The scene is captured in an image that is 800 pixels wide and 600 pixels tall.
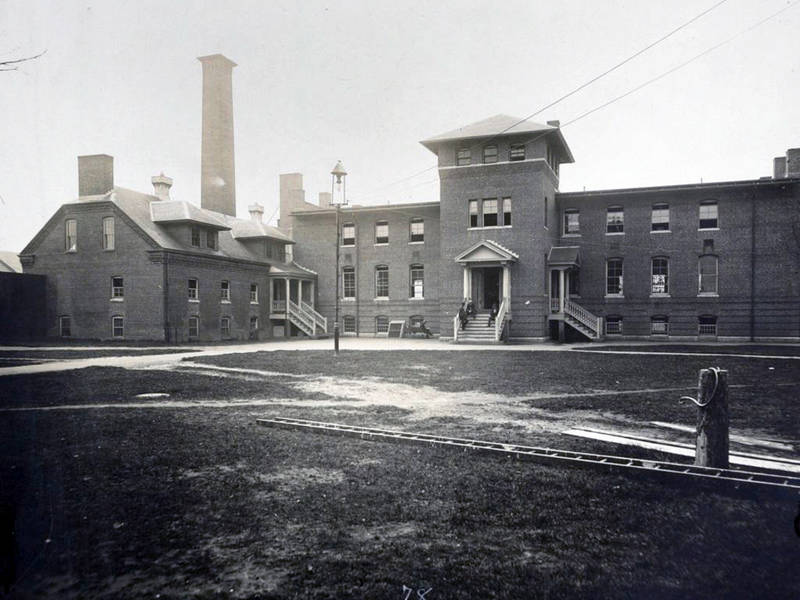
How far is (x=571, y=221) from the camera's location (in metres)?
34.7

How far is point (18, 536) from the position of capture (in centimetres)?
437

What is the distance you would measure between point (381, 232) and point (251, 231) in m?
9.24

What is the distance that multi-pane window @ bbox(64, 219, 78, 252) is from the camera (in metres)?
31.4

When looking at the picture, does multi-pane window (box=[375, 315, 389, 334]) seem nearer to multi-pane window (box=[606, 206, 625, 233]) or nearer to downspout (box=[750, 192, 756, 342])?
multi-pane window (box=[606, 206, 625, 233])

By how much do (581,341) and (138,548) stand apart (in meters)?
30.2

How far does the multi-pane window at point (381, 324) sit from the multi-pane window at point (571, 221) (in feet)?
43.7

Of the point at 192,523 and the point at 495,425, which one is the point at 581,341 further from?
the point at 192,523

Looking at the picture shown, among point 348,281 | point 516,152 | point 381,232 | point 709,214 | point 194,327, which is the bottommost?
point 194,327

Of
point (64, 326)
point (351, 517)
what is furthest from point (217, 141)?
point (351, 517)

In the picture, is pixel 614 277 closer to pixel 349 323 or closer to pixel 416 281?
pixel 416 281

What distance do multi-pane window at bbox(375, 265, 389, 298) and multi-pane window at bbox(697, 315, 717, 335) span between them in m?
19.6

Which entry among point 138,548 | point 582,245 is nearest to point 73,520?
point 138,548

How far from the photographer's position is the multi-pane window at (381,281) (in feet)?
125

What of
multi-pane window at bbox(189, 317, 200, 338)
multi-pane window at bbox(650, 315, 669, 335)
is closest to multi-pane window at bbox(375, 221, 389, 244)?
multi-pane window at bbox(189, 317, 200, 338)
